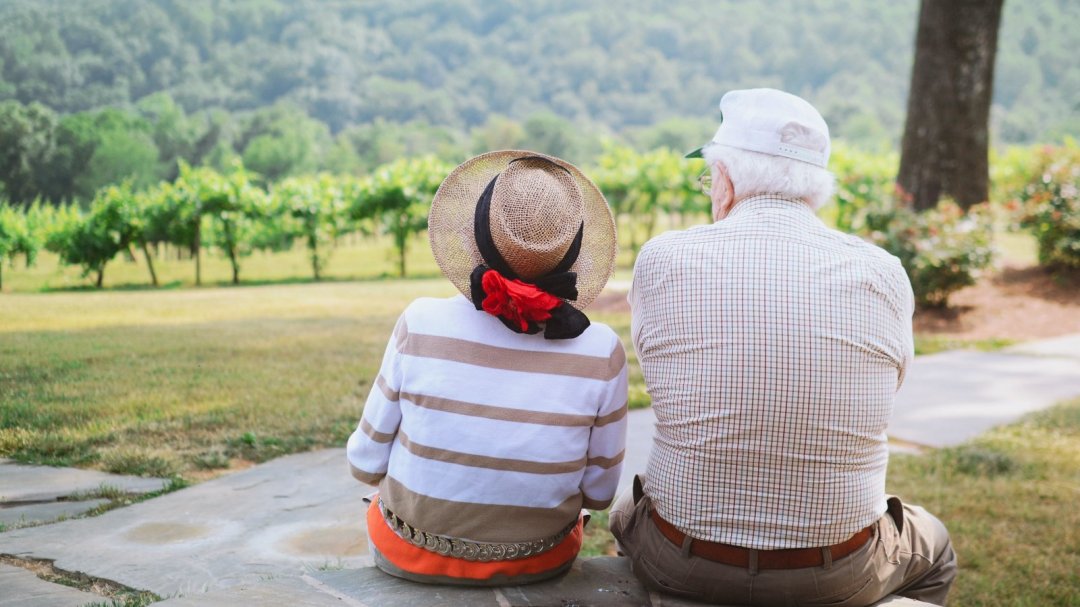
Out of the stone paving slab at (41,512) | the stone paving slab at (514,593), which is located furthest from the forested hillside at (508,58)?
the stone paving slab at (514,593)

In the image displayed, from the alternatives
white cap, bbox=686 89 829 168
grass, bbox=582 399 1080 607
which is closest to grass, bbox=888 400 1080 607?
grass, bbox=582 399 1080 607

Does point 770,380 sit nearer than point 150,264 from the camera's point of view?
Yes

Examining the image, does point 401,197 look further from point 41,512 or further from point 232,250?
point 41,512

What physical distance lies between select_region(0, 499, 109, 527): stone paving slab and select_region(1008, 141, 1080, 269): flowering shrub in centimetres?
952

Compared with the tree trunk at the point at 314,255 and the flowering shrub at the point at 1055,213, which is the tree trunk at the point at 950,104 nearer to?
the flowering shrub at the point at 1055,213

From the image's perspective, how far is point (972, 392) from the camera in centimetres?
627

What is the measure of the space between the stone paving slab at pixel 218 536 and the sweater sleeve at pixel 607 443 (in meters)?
0.95

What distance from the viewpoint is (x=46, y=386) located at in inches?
144

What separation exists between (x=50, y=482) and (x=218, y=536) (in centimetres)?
63

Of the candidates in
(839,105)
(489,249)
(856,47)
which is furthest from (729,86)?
(489,249)

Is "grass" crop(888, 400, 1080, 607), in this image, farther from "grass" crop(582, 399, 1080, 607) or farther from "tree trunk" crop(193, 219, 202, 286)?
"tree trunk" crop(193, 219, 202, 286)

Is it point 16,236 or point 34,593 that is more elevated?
point 16,236

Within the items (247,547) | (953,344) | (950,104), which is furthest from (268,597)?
(950,104)

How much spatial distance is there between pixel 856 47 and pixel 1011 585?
17.7 m
